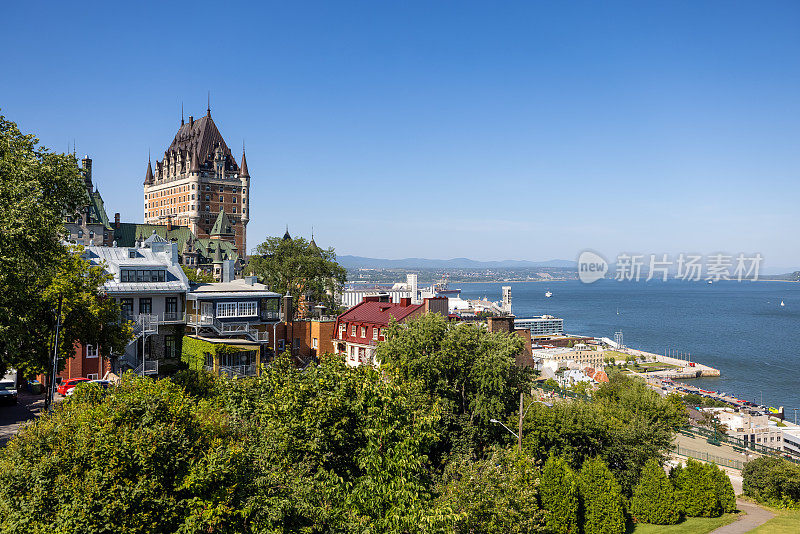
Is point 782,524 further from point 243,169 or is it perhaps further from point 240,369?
point 243,169

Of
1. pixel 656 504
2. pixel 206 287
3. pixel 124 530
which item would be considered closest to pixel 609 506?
pixel 656 504

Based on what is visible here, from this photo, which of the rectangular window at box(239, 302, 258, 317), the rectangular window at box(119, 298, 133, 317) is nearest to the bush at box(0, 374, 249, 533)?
the rectangular window at box(119, 298, 133, 317)

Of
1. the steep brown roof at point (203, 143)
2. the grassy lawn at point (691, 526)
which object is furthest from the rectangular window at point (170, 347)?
the steep brown roof at point (203, 143)

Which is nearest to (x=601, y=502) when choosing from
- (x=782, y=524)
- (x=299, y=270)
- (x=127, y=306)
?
(x=782, y=524)

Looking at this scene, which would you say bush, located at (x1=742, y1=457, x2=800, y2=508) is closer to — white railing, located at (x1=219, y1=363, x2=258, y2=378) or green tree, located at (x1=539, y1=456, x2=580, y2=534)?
green tree, located at (x1=539, y1=456, x2=580, y2=534)

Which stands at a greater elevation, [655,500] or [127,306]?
[127,306]

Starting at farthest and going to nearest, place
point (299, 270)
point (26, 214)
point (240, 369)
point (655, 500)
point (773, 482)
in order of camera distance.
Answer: point (299, 270), point (240, 369), point (773, 482), point (655, 500), point (26, 214)

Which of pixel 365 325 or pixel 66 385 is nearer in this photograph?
pixel 66 385
